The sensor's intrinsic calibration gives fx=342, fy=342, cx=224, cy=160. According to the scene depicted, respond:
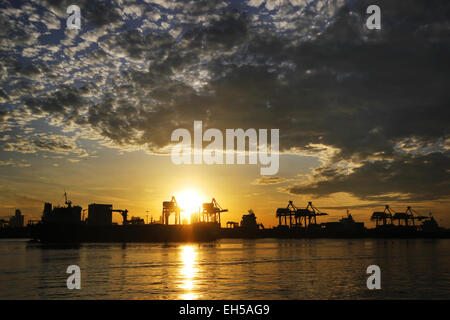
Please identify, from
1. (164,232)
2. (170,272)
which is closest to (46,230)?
(164,232)

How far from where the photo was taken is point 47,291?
3281cm

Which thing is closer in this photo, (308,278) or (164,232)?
(308,278)

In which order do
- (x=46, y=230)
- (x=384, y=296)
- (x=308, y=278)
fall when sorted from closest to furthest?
(x=384, y=296), (x=308, y=278), (x=46, y=230)

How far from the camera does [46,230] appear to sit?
15762cm
